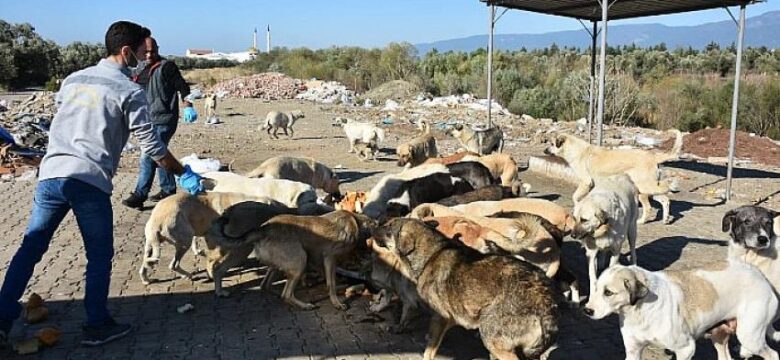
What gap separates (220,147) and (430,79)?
864 inches

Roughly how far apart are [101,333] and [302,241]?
1.67m

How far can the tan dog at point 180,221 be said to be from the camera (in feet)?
19.7

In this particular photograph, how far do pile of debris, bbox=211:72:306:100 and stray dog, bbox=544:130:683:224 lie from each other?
26803mm

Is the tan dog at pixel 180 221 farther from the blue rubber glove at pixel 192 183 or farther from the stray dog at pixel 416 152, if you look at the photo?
the stray dog at pixel 416 152

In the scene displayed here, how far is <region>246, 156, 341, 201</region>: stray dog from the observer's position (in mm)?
8859

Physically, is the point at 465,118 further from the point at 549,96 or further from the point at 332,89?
the point at 332,89

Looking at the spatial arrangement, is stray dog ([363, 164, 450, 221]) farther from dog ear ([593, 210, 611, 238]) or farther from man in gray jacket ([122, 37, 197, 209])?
man in gray jacket ([122, 37, 197, 209])

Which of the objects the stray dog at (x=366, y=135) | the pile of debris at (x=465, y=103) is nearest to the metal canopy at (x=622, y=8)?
the stray dog at (x=366, y=135)

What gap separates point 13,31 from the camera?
49312 millimetres

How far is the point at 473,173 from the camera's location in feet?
28.5

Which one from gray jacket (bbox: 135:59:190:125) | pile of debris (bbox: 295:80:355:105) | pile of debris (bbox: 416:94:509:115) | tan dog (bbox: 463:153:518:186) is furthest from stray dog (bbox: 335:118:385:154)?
pile of debris (bbox: 295:80:355:105)

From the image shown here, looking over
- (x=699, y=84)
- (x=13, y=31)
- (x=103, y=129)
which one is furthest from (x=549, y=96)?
(x=13, y=31)

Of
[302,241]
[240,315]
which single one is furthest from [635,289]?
[240,315]

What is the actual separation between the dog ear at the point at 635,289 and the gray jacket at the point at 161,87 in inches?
267
